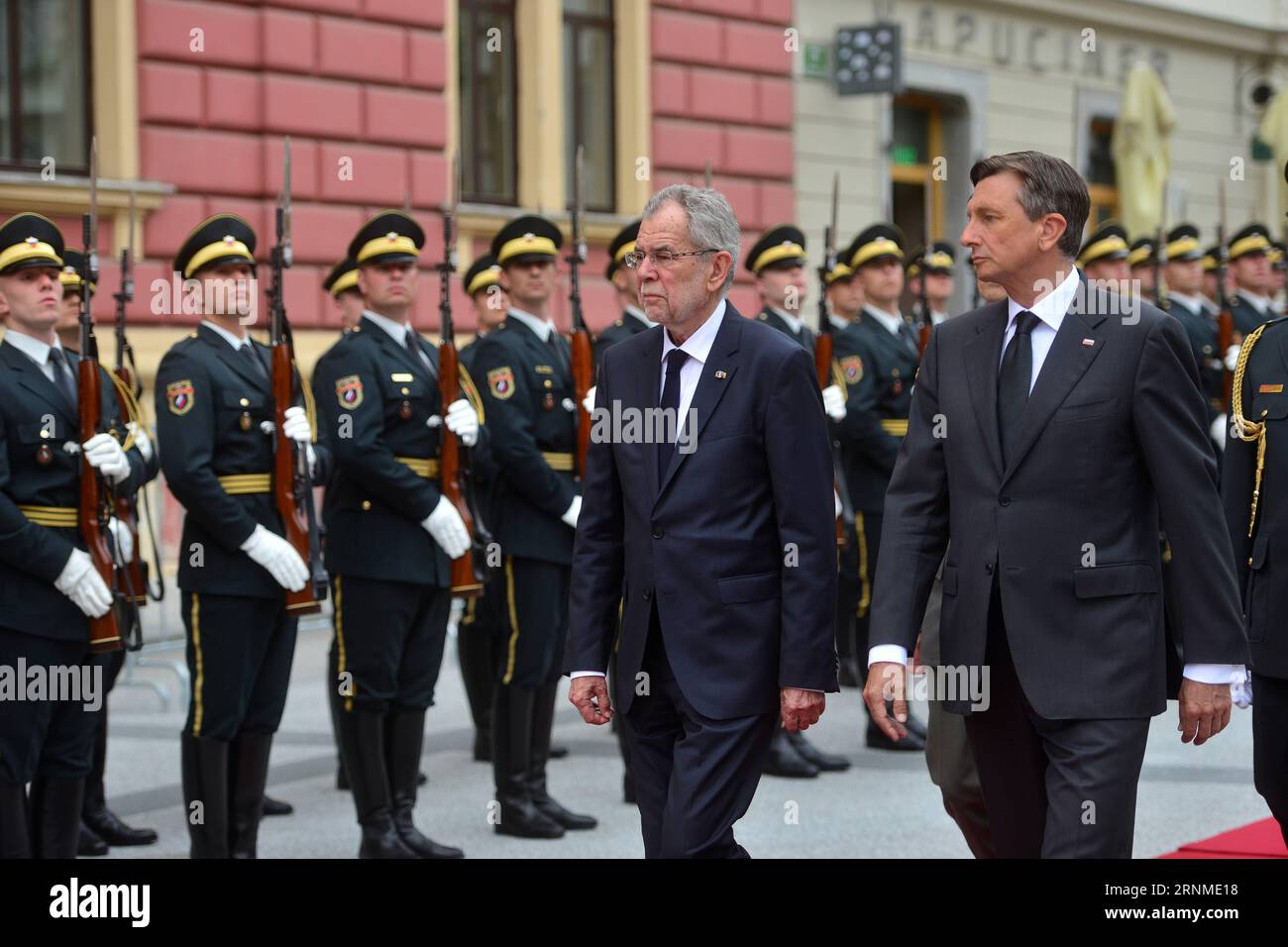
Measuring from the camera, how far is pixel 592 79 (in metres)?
15.6

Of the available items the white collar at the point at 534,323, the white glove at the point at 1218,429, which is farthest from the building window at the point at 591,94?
the white collar at the point at 534,323

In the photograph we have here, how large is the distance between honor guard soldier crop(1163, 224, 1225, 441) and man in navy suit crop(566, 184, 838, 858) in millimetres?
7200

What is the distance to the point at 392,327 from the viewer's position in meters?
7.27

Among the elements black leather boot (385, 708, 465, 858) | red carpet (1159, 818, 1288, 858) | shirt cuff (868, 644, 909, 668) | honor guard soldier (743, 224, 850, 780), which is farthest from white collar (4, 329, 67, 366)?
red carpet (1159, 818, 1288, 858)

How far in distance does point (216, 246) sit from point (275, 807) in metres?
2.31

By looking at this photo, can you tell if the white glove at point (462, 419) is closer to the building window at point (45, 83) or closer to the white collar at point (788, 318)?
the white collar at point (788, 318)

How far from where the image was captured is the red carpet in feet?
20.6

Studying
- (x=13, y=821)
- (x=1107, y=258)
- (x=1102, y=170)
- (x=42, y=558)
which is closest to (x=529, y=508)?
(x=42, y=558)

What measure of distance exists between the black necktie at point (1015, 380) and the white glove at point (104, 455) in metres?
2.91

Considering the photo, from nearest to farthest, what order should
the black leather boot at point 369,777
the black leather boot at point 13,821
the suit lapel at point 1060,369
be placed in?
1. the suit lapel at point 1060,369
2. the black leather boot at point 13,821
3. the black leather boot at point 369,777

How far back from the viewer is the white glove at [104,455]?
6156 millimetres

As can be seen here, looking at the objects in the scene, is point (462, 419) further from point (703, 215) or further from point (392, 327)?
point (703, 215)
